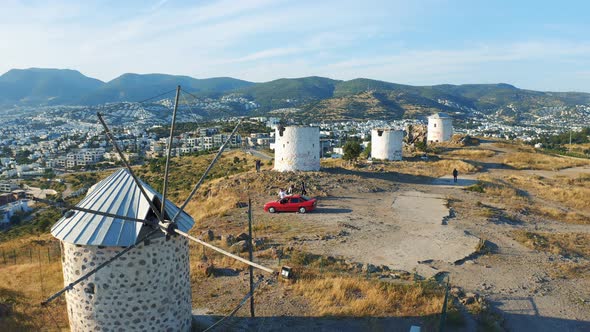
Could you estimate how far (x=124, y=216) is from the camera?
867cm

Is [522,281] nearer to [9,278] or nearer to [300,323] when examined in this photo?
[300,323]

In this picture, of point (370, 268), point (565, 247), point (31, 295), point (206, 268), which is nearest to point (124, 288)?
point (206, 268)

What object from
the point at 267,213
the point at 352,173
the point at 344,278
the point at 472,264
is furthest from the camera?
the point at 352,173

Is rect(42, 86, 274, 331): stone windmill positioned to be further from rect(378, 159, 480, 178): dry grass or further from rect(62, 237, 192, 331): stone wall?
rect(378, 159, 480, 178): dry grass

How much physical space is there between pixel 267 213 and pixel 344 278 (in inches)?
395

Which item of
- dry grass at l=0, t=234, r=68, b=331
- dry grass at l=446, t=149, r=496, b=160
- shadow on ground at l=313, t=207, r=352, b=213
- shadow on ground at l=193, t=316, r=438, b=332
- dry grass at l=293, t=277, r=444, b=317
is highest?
dry grass at l=446, t=149, r=496, b=160

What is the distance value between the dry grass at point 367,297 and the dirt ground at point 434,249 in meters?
0.44

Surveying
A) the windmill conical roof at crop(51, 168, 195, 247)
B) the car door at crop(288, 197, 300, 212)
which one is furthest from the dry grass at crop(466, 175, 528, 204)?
the windmill conical roof at crop(51, 168, 195, 247)

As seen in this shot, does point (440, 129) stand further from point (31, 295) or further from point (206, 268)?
point (31, 295)

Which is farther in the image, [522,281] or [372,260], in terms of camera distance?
[372,260]

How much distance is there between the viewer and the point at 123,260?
339 inches

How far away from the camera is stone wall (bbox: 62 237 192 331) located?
866cm

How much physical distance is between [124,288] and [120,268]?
0.50 metres

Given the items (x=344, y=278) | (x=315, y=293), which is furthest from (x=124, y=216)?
(x=344, y=278)
